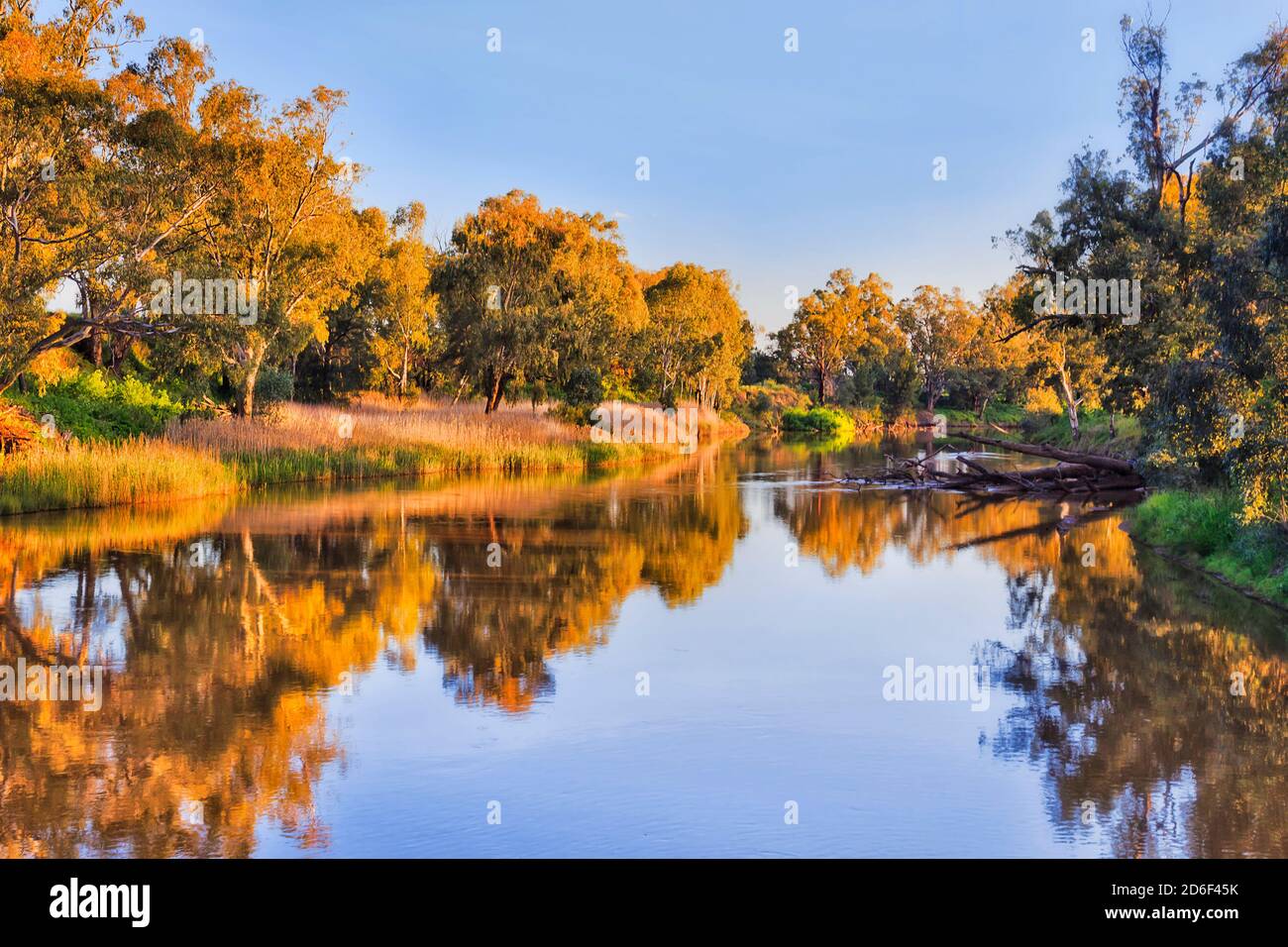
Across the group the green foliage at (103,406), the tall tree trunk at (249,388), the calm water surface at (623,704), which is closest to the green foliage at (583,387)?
the tall tree trunk at (249,388)

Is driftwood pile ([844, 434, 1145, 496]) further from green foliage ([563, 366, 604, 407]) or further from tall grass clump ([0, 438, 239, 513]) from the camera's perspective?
tall grass clump ([0, 438, 239, 513])

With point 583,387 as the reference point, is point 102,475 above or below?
below

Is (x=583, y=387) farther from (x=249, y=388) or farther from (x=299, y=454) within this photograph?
(x=299, y=454)

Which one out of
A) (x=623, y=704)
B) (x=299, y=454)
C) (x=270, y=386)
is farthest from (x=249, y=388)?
(x=623, y=704)

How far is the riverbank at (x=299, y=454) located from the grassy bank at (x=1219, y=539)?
23.4 m

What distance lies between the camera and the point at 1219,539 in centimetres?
2077

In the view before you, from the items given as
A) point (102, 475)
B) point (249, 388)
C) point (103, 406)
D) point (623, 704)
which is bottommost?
point (623, 704)

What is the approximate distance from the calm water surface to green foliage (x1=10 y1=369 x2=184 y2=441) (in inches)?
583

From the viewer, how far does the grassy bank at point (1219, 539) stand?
17.3 meters

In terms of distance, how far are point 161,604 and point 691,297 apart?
254ft

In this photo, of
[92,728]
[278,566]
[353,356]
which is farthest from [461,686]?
[353,356]

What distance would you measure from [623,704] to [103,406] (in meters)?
33.0

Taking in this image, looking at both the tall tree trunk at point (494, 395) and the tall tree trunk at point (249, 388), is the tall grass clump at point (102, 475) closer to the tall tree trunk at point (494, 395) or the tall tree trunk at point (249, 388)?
the tall tree trunk at point (249, 388)

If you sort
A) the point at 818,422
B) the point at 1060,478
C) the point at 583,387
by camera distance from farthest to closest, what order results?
the point at 818,422, the point at 583,387, the point at 1060,478
